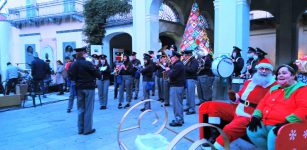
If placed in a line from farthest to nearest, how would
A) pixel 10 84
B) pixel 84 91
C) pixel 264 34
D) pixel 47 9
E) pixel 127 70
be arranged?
1. pixel 264 34
2. pixel 47 9
3. pixel 10 84
4. pixel 127 70
5. pixel 84 91

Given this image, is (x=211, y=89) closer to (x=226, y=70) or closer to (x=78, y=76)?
(x=226, y=70)

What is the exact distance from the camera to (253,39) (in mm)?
22125

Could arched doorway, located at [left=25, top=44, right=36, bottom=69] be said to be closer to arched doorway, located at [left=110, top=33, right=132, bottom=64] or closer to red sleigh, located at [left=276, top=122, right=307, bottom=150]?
arched doorway, located at [left=110, top=33, right=132, bottom=64]

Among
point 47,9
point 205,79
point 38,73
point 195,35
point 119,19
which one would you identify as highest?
point 47,9

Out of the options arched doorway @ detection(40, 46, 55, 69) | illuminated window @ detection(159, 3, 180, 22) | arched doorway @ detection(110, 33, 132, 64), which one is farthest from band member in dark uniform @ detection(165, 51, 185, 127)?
arched doorway @ detection(40, 46, 55, 69)

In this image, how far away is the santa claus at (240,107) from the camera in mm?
3646

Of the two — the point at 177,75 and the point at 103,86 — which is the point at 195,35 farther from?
the point at 177,75

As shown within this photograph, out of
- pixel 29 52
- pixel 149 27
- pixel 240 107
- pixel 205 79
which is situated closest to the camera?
pixel 240 107

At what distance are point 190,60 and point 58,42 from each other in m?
14.4

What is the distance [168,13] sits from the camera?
55.0 feet

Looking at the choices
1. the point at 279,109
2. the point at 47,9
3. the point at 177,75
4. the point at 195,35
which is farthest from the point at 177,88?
the point at 47,9

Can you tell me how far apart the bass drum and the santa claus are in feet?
Result: 10.3

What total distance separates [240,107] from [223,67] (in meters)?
3.64

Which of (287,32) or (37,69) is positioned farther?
(287,32)
